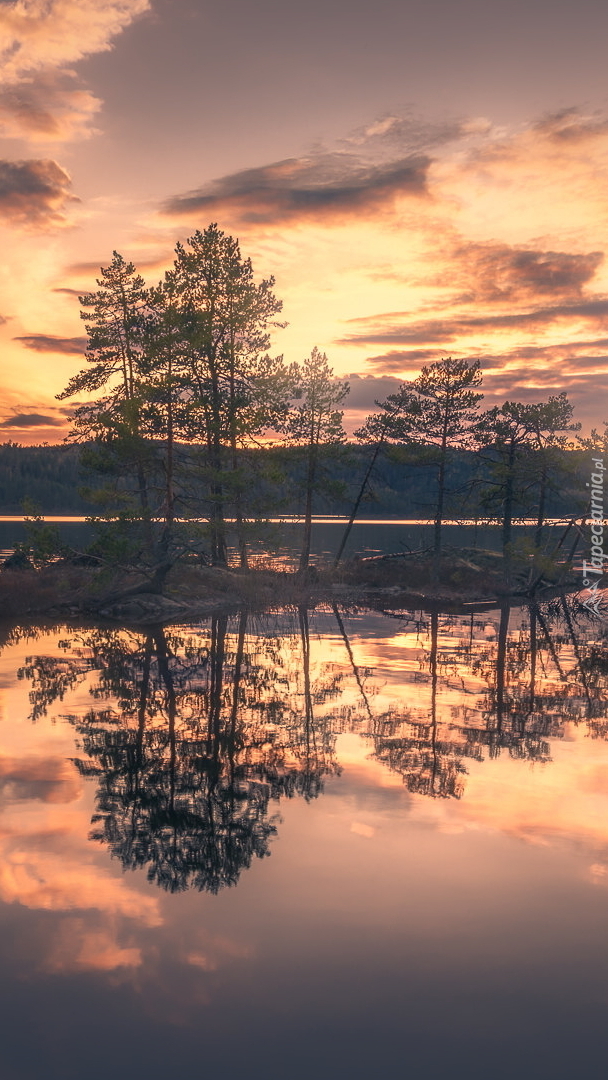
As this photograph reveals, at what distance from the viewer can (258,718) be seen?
1452 centimetres

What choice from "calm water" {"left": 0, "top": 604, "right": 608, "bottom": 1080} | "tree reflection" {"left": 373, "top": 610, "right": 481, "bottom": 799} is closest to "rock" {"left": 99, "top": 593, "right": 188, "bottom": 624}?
"calm water" {"left": 0, "top": 604, "right": 608, "bottom": 1080}

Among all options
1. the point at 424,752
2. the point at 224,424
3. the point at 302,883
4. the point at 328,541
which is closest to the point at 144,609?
the point at 224,424

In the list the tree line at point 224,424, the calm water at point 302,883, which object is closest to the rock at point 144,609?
the tree line at point 224,424

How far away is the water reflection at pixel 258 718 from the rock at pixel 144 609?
355 centimetres

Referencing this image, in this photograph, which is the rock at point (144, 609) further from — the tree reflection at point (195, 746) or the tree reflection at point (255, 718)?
the tree reflection at point (195, 746)

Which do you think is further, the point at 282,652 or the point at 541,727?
the point at 282,652

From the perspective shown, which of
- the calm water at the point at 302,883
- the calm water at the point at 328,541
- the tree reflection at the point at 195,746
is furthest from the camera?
the calm water at the point at 328,541

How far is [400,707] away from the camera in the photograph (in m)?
15.6

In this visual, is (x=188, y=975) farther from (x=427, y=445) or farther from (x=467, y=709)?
(x=427, y=445)

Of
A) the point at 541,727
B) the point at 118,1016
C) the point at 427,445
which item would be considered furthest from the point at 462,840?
the point at 427,445

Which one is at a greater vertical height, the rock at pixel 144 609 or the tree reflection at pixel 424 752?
the tree reflection at pixel 424 752

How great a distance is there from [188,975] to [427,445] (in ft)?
123

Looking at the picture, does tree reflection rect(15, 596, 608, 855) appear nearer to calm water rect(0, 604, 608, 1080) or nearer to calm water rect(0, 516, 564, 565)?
calm water rect(0, 604, 608, 1080)

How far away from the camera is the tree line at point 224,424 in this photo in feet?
102
